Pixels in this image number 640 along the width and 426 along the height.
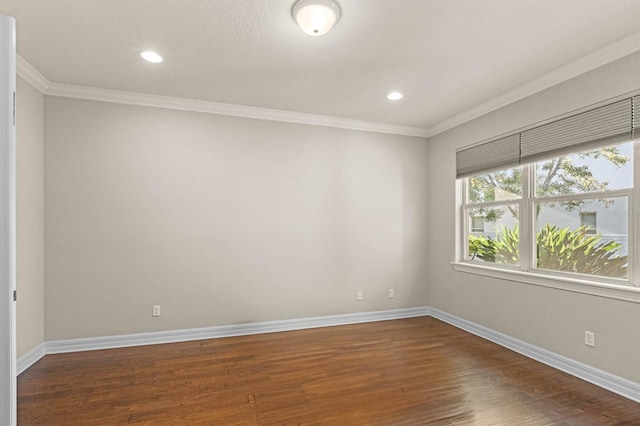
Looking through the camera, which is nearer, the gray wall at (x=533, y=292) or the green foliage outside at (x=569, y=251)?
the gray wall at (x=533, y=292)

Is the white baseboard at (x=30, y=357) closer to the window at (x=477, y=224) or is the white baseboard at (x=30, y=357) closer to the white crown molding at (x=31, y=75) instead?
the white crown molding at (x=31, y=75)

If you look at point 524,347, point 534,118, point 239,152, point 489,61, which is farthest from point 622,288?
point 239,152

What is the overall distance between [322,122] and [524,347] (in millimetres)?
3366

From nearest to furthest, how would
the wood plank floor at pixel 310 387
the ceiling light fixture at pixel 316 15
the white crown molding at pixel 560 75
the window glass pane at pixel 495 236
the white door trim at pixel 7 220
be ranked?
the white door trim at pixel 7 220
the ceiling light fixture at pixel 316 15
the wood plank floor at pixel 310 387
the white crown molding at pixel 560 75
the window glass pane at pixel 495 236

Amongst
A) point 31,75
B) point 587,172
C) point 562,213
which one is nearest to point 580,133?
point 587,172

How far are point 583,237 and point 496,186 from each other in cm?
108

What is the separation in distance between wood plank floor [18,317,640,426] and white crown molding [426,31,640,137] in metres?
2.59

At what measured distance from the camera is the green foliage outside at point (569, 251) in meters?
2.63

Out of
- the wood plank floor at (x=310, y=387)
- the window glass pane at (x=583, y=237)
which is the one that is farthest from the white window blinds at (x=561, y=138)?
the wood plank floor at (x=310, y=387)

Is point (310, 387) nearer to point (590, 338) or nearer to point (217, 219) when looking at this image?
point (217, 219)

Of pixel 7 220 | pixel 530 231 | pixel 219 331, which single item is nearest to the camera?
pixel 7 220

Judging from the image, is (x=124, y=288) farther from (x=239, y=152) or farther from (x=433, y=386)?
(x=433, y=386)

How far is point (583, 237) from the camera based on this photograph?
9.34 feet

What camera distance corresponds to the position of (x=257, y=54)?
2609 millimetres
